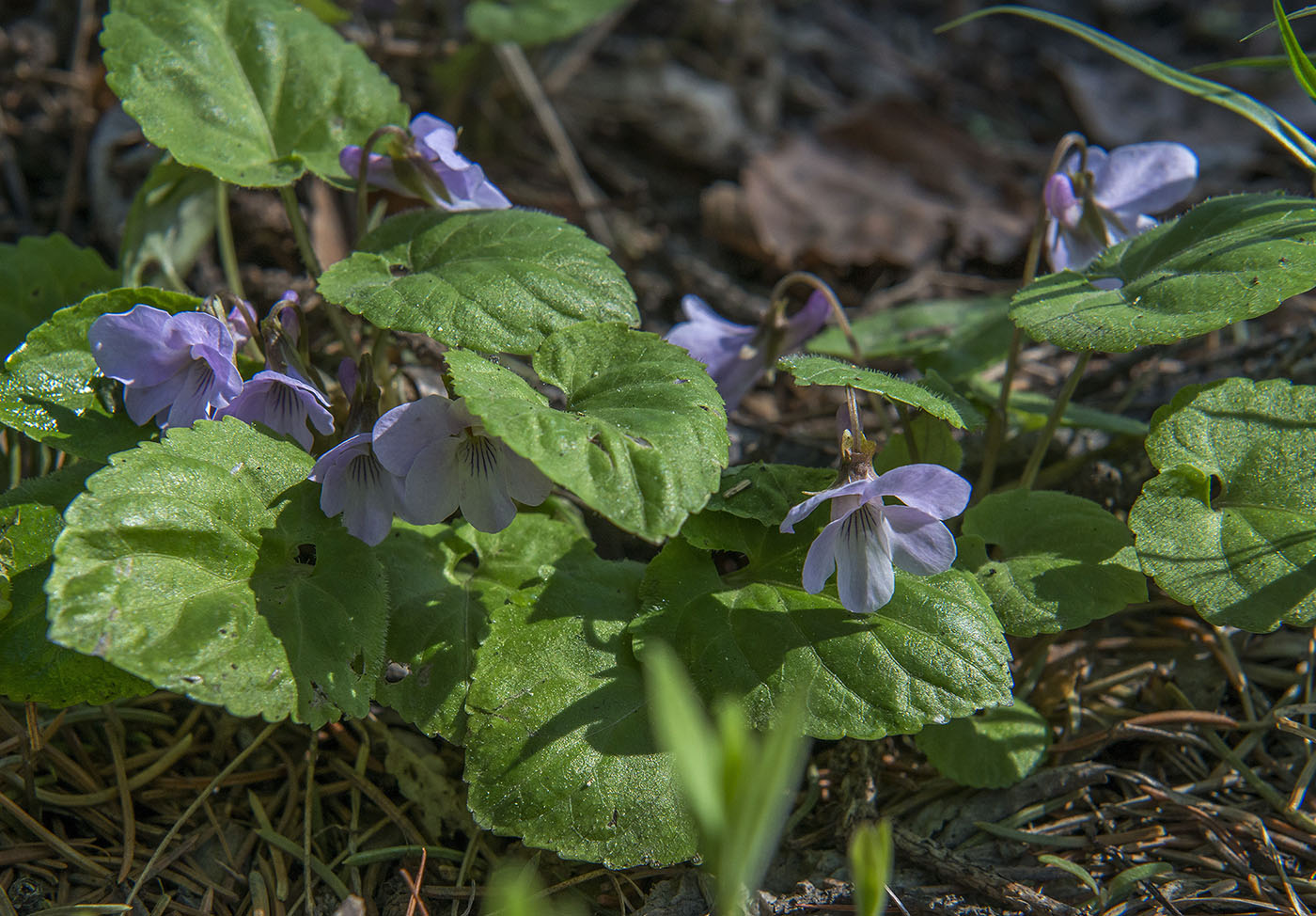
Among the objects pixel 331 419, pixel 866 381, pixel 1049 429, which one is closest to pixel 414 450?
pixel 331 419

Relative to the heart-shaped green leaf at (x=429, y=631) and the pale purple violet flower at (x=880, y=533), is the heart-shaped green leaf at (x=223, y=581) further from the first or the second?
the pale purple violet flower at (x=880, y=533)

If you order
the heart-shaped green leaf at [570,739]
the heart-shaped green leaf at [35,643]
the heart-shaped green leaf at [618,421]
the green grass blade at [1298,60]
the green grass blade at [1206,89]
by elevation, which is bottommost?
the heart-shaped green leaf at [570,739]

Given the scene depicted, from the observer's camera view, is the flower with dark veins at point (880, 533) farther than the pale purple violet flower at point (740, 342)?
No

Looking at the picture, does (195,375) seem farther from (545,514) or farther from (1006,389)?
(1006,389)

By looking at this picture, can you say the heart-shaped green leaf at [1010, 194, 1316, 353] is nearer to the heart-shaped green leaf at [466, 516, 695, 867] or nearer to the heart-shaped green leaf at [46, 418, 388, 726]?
the heart-shaped green leaf at [466, 516, 695, 867]

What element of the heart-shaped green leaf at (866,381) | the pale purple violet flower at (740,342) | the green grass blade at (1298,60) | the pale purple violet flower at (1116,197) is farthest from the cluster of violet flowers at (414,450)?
the green grass blade at (1298,60)

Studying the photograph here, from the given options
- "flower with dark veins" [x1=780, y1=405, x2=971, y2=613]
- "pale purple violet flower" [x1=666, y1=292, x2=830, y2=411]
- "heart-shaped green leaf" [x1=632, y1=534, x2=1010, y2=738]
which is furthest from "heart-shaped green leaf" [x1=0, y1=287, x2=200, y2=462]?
"flower with dark veins" [x1=780, y1=405, x2=971, y2=613]
